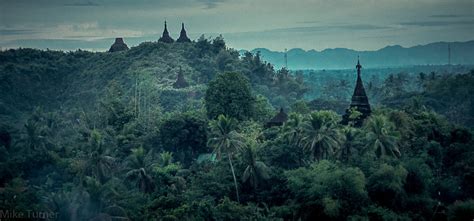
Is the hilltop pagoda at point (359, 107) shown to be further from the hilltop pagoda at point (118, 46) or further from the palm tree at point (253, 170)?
the hilltop pagoda at point (118, 46)

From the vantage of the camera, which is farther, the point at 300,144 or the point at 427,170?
the point at 300,144

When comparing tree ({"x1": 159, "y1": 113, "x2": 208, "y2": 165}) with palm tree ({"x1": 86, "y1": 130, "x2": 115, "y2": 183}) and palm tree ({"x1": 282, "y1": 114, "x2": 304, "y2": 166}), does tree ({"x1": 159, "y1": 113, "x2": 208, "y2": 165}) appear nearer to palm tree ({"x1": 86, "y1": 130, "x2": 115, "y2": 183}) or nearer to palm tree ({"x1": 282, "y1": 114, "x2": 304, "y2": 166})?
palm tree ({"x1": 86, "y1": 130, "x2": 115, "y2": 183})

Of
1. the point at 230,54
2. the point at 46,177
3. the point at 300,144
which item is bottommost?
the point at 46,177

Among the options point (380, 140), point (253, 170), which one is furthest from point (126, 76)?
point (380, 140)

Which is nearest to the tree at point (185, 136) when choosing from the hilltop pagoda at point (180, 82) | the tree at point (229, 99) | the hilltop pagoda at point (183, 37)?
the tree at point (229, 99)

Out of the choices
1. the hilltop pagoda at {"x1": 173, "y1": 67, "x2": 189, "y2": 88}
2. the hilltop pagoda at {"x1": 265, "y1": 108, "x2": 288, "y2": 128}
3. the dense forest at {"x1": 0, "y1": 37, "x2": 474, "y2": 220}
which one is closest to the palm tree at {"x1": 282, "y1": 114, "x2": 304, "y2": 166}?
the dense forest at {"x1": 0, "y1": 37, "x2": 474, "y2": 220}

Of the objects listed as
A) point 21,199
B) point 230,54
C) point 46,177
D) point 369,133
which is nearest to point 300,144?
point 369,133

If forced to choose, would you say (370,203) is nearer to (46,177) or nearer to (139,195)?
(139,195)

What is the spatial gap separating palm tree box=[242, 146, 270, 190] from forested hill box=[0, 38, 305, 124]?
4630 cm

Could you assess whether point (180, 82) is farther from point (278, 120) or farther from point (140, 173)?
point (140, 173)

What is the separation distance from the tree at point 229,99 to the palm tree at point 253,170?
1539cm

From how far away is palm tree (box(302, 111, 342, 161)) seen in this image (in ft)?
133

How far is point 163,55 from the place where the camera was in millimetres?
105188

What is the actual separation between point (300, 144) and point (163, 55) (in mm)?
66921
